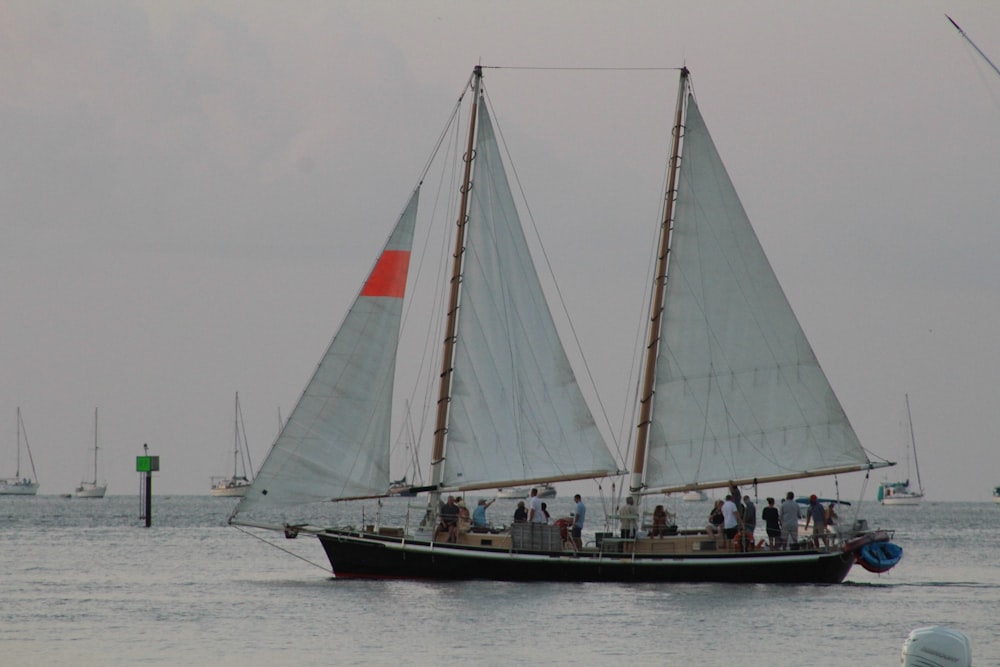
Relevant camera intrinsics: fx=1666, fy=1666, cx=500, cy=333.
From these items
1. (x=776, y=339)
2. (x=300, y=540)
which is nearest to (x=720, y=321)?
(x=776, y=339)

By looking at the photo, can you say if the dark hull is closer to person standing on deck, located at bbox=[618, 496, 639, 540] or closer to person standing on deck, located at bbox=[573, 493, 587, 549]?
person standing on deck, located at bbox=[573, 493, 587, 549]

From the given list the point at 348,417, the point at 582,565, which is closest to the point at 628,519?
the point at 582,565

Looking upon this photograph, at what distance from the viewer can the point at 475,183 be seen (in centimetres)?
5012

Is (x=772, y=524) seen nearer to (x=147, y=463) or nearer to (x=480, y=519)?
(x=480, y=519)

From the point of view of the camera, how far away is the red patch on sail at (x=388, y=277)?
49156 mm

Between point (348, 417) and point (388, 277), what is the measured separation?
441cm

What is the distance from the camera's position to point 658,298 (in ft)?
166

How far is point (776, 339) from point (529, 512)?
29.3ft

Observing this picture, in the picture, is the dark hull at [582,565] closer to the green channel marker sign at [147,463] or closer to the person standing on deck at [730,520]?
the person standing on deck at [730,520]

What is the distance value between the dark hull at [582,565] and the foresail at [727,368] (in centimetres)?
270

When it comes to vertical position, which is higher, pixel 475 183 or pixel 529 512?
→ pixel 475 183

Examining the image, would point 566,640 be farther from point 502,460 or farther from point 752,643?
point 502,460

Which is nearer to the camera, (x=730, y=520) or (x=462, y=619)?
(x=462, y=619)

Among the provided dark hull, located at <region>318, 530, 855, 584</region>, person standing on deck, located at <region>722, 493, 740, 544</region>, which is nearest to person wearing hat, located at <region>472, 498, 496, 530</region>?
dark hull, located at <region>318, 530, 855, 584</region>
